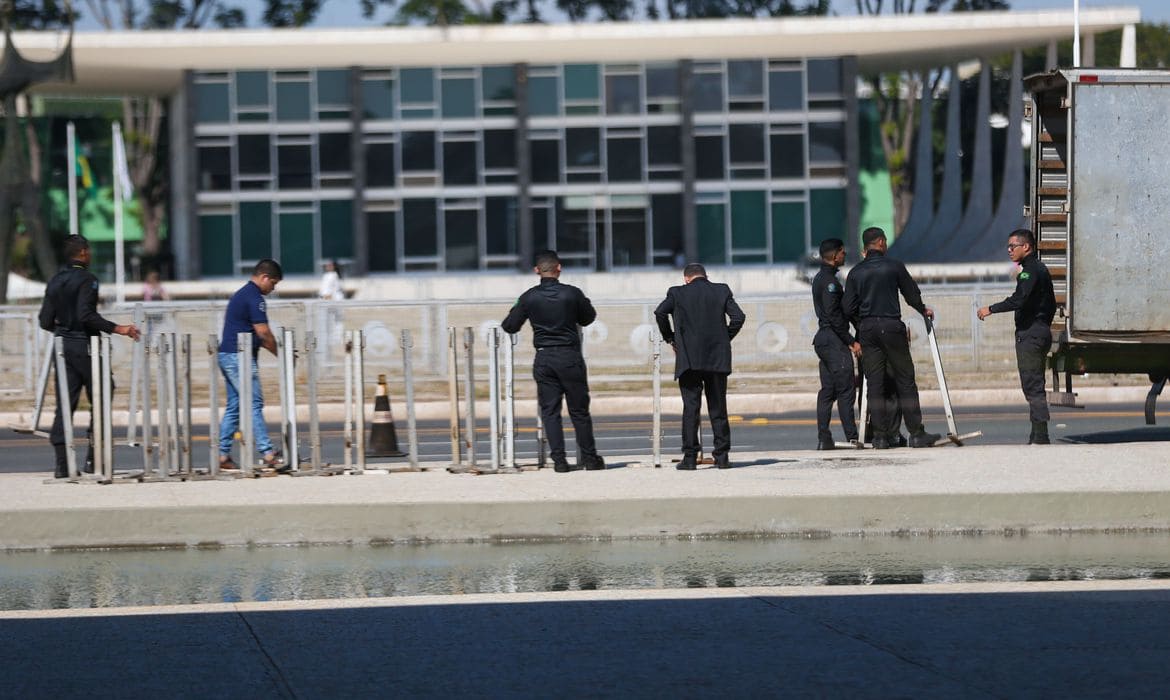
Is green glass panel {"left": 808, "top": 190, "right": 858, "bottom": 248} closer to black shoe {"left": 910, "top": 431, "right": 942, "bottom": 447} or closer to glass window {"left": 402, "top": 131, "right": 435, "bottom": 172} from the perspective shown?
glass window {"left": 402, "top": 131, "right": 435, "bottom": 172}

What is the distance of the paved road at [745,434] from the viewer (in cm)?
1656

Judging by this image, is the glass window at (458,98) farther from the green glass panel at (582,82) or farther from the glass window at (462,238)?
the glass window at (462,238)

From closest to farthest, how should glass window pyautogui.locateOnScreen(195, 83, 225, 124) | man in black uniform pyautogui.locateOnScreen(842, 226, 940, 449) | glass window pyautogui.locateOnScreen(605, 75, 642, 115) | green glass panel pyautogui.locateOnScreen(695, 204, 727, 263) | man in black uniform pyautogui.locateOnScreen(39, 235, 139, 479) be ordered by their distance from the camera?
man in black uniform pyautogui.locateOnScreen(39, 235, 139, 479)
man in black uniform pyautogui.locateOnScreen(842, 226, 940, 449)
glass window pyautogui.locateOnScreen(195, 83, 225, 124)
green glass panel pyautogui.locateOnScreen(695, 204, 727, 263)
glass window pyautogui.locateOnScreen(605, 75, 642, 115)

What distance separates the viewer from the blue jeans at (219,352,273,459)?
13.9 metres

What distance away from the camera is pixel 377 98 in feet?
184

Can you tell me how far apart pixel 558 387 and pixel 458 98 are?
44.1 m

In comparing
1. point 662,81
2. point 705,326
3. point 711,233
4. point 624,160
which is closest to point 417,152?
point 624,160

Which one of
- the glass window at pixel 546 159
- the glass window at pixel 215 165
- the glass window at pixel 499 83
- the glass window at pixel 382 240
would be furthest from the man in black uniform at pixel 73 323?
the glass window at pixel 499 83

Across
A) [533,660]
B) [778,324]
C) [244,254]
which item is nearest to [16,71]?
[244,254]

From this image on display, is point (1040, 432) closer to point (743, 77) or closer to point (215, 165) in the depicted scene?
point (743, 77)

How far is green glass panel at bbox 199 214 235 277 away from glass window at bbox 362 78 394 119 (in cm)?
566

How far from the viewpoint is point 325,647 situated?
25.1 feet

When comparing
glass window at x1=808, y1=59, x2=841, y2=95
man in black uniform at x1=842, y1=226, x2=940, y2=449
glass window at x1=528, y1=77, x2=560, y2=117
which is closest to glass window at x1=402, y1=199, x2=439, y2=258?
glass window at x1=528, y1=77, x2=560, y2=117

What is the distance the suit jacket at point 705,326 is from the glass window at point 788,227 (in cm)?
4315
